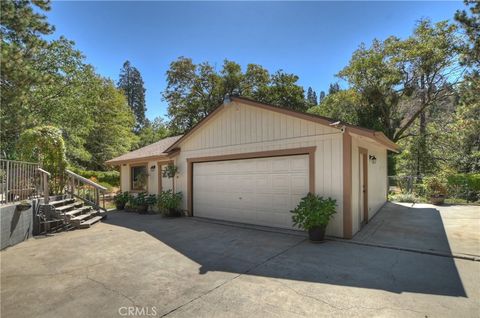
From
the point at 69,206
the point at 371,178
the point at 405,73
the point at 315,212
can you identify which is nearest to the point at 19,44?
the point at 69,206

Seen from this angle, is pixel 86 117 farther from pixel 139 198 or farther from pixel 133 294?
pixel 133 294

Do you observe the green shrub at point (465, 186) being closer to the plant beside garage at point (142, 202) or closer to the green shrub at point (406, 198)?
the green shrub at point (406, 198)

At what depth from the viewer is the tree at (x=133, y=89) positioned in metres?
47.4

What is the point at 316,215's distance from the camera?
20.9 ft

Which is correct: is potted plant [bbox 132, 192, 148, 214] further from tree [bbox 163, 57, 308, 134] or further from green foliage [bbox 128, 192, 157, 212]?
tree [bbox 163, 57, 308, 134]

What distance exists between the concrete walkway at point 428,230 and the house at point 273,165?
483mm

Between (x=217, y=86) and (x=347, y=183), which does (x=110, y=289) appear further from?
(x=217, y=86)

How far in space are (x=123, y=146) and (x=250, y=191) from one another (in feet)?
83.9

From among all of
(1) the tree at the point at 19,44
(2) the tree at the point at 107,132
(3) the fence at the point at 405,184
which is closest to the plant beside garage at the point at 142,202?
(1) the tree at the point at 19,44

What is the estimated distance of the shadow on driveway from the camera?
4203 millimetres

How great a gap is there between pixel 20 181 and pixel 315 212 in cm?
773

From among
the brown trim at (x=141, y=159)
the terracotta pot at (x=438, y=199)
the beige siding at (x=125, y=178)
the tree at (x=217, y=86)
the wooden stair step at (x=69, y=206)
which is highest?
the tree at (x=217, y=86)

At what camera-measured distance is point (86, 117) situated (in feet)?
62.7

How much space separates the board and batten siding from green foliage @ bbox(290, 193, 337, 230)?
1.33ft
